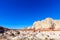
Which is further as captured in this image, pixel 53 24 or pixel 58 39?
pixel 53 24

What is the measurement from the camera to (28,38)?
8.03 m

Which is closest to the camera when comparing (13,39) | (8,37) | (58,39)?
(13,39)

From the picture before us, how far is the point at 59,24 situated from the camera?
49.6ft

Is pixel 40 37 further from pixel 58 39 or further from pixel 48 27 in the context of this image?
pixel 48 27

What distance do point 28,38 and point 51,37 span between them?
1.97 metres

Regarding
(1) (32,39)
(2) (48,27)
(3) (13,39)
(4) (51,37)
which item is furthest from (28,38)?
(2) (48,27)

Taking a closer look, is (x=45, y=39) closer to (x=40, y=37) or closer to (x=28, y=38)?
(x=40, y=37)

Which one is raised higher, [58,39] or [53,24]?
[53,24]

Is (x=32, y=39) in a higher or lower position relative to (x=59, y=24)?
lower

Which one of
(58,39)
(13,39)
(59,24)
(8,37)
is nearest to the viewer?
(13,39)

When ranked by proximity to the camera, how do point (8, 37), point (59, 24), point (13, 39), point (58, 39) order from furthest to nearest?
point (59, 24), point (58, 39), point (8, 37), point (13, 39)

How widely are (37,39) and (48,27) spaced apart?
7.09m

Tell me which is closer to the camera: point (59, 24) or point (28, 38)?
point (28, 38)

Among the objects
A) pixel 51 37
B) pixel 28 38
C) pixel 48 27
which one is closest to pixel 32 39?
pixel 28 38
